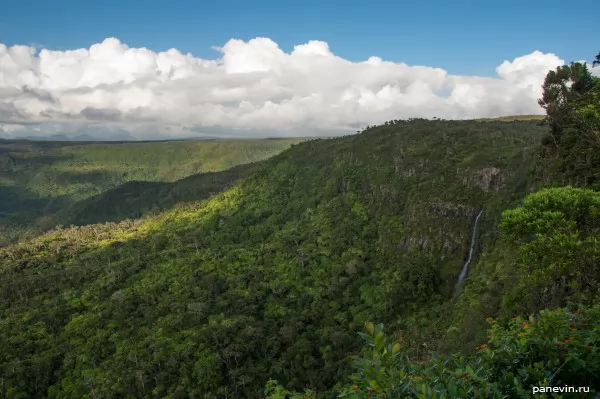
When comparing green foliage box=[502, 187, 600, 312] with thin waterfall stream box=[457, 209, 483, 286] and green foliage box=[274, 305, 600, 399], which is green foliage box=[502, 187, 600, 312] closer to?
green foliage box=[274, 305, 600, 399]

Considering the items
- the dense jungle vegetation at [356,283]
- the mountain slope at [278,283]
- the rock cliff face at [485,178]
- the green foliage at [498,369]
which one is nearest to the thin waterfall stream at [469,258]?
the dense jungle vegetation at [356,283]

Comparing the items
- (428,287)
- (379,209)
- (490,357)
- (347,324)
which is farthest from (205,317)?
(490,357)

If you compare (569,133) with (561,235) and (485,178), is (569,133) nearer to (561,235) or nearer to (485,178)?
(561,235)

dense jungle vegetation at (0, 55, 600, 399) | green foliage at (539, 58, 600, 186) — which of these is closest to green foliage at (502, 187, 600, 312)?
dense jungle vegetation at (0, 55, 600, 399)

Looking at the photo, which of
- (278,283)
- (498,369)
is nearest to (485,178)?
(278,283)

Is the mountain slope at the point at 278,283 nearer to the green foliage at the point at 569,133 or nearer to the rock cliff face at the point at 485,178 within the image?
the rock cliff face at the point at 485,178
